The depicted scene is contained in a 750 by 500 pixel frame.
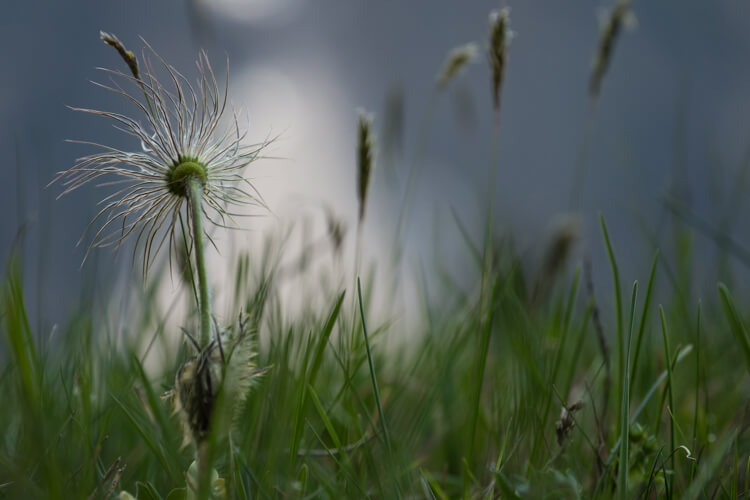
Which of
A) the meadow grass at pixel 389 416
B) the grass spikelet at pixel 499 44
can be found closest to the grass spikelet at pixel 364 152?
the meadow grass at pixel 389 416

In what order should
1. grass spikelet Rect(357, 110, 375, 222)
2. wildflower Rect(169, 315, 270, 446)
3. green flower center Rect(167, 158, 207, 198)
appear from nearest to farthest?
Result: wildflower Rect(169, 315, 270, 446), green flower center Rect(167, 158, 207, 198), grass spikelet Rect(357, 110, 375, 222)

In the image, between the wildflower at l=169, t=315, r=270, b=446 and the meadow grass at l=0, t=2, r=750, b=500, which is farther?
the meadow grass at l=0, t=2, r=750, b=500

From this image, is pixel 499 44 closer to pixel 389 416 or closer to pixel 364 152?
A: pixel 364 152

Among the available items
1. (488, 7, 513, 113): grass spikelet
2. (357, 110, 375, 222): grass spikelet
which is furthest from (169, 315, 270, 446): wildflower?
(488, 7, 513, 113): grass spikelet

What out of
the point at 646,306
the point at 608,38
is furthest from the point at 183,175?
the point at 608,38

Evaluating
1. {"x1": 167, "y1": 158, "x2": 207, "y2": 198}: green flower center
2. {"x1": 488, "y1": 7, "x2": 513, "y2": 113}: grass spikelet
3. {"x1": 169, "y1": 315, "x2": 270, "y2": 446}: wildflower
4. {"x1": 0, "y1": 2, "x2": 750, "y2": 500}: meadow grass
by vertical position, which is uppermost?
{"x1": 488, "y1": 7, "x2": 513, "y2": 113}: grass spikelet

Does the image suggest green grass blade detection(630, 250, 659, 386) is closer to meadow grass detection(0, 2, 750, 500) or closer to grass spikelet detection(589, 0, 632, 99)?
meadow grass detection(0, 2, 750, 500)

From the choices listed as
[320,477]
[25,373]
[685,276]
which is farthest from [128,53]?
[685,276]
